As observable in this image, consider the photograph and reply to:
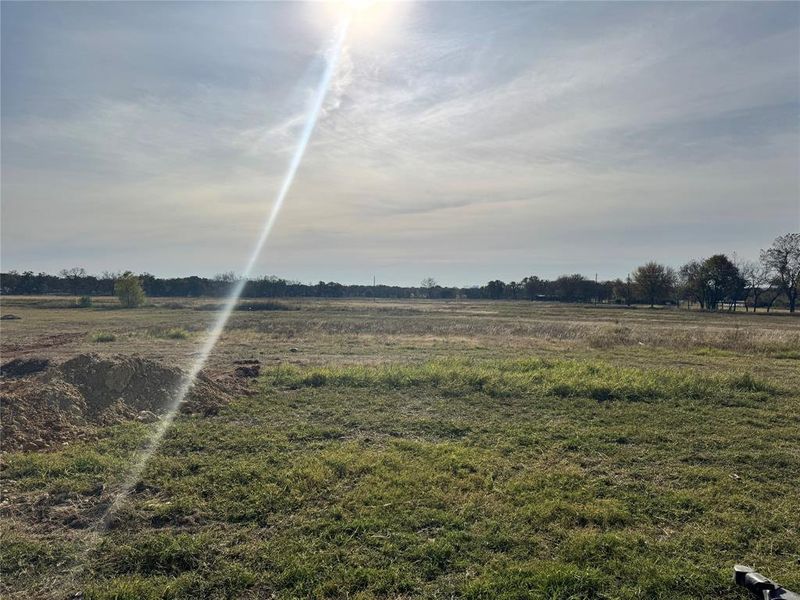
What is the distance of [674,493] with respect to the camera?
6062 millimetres

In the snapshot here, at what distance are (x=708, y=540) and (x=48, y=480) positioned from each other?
841 centimetres

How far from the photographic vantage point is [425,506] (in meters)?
5.65

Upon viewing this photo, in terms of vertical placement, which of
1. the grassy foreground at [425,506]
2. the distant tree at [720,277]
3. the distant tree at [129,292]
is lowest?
the grassy foreground at [425,506]

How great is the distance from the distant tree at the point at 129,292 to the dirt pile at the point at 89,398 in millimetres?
62454

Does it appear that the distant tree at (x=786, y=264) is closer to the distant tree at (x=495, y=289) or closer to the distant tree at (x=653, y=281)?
the distant tree at (x=653, y=281)

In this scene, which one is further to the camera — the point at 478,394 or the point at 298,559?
the point at 478,394

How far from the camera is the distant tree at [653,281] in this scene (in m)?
83.9

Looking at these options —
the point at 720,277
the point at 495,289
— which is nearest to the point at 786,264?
the point at 720,277

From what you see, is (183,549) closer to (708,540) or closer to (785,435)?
(708,540)

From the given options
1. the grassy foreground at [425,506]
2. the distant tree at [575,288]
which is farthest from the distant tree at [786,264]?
the grassy foreground at [425,506]

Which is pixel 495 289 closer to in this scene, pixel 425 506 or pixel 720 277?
pixel 720 277

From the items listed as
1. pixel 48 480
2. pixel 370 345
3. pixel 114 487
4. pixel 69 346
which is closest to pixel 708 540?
pixel 114 487

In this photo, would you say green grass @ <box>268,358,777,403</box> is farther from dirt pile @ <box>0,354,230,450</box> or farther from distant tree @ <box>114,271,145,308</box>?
distant tree @ <box>114,271,145,308</box>

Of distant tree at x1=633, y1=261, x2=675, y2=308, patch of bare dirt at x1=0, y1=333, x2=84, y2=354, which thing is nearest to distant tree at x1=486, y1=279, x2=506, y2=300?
distant tree at x1=633, y1=261, x2=675, y2=308
